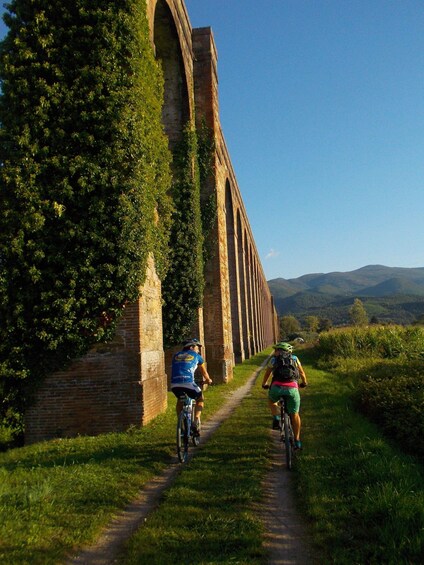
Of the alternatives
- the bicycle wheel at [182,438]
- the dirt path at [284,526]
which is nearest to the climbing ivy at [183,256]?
the bicycle wheel at [182,438]

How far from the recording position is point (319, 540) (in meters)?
3.92

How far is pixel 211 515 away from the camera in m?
4.43

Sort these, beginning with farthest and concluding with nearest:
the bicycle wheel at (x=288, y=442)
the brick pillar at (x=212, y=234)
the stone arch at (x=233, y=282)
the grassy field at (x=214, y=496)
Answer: the stone arch at (x=233, y=282)
the brick pillar at (x=212, y=234)
the bicycle wheel at (x=288, y=442)
the grassy field at (x=214, y=496)

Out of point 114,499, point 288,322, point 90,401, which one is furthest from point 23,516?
point 288,322

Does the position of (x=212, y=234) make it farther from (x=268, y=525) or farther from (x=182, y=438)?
(x=268, y=525)

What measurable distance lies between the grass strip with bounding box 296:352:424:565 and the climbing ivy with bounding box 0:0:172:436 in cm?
452

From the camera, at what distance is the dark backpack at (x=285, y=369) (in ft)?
22.2

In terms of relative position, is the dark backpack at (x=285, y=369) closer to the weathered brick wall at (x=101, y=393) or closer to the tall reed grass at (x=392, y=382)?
the tall reed grass at (x=392, y=382)

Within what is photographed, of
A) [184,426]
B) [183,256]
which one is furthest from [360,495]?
[183,256]

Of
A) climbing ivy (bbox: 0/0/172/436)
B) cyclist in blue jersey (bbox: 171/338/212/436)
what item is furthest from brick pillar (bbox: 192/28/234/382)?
cyclist in blue jersey (bbox: 171/338/212/436)

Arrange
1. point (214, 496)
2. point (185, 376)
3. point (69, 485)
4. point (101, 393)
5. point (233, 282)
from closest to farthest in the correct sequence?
point (214, 496), point (69, 485), point (185, 376), point (101, 393), point (233, 282)

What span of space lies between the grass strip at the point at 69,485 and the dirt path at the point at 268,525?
12 centimetres

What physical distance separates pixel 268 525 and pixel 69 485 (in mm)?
2501

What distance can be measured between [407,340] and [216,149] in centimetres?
1174
